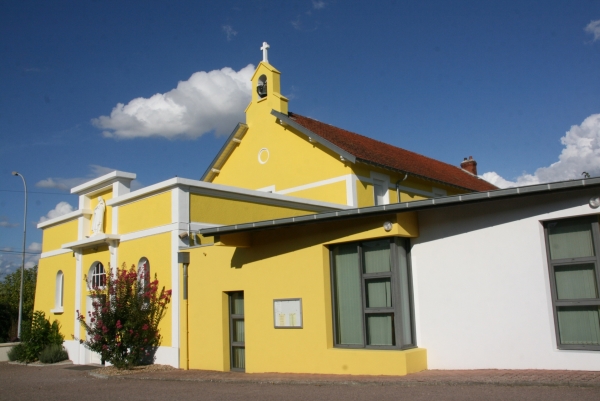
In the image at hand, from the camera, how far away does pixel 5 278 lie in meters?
39.0

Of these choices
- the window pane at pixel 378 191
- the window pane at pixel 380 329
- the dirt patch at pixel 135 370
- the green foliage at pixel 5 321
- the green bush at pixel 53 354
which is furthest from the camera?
the green foliage at pixel 5 321

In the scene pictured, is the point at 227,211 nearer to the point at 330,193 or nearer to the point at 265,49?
the point at 330,193

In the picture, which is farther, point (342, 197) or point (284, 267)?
point (342, 197)

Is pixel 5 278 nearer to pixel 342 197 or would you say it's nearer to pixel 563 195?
pixel 342 197

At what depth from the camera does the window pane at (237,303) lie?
13.2 meters

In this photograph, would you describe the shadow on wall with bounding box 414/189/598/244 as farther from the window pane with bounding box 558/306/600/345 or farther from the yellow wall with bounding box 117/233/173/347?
the yellow wall with bounding box 117/233/173/347

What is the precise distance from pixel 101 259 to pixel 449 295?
1145cm

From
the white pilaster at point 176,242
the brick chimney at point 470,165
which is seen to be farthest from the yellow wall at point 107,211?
the brick chimney at point 470,165

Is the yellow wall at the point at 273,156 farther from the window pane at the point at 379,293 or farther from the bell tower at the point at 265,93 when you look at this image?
the window pane at the point at 379,293

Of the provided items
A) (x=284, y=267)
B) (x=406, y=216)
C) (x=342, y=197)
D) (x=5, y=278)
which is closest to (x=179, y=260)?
(x=284, y=267)

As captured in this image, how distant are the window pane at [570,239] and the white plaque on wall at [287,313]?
4.80 m

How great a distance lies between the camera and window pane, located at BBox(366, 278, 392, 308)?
34.2ft

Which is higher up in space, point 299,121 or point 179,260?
point 299,121

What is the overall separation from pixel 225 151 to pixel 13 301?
Answer: 667 inches
